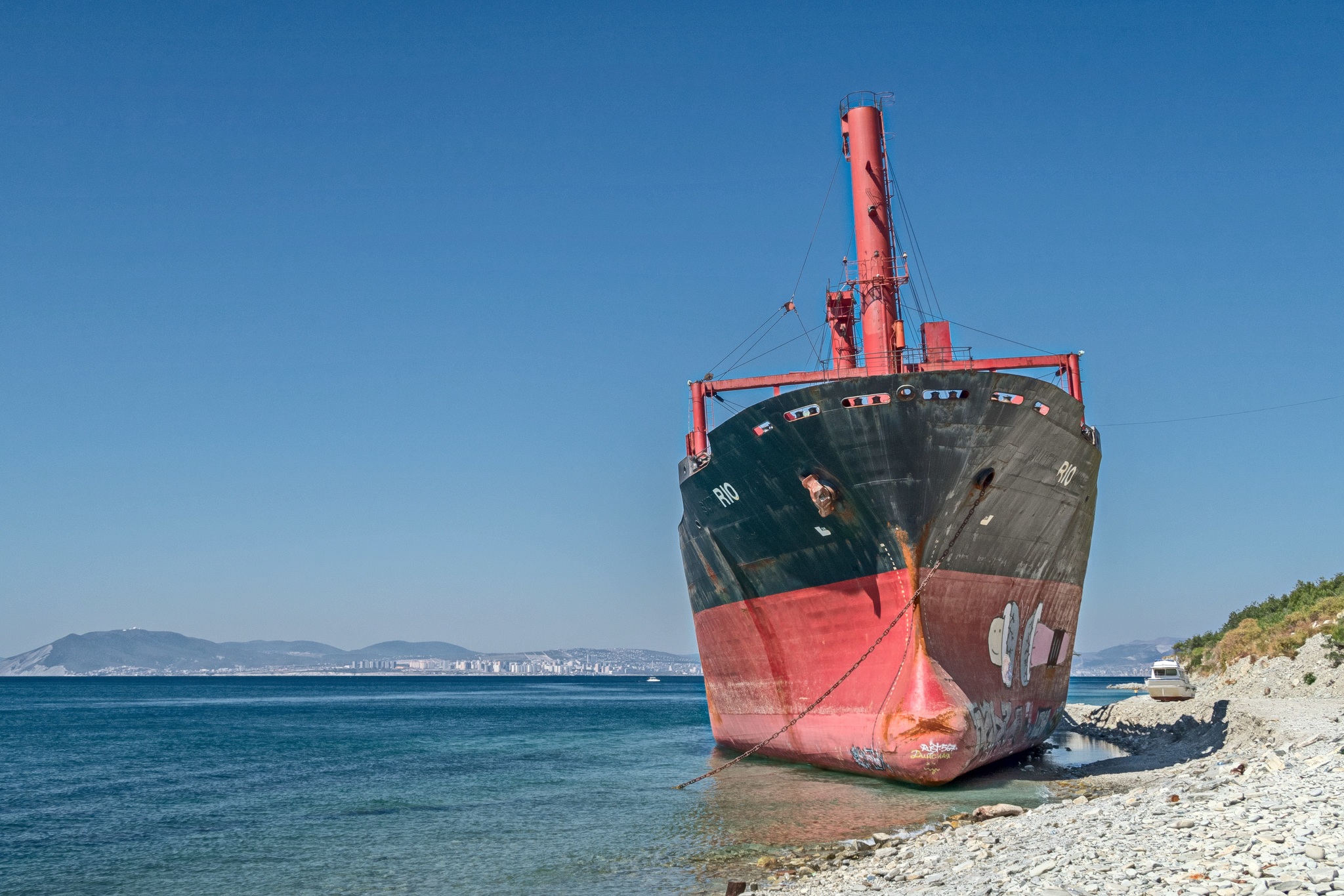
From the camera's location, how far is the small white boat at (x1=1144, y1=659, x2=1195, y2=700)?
88.3 feet

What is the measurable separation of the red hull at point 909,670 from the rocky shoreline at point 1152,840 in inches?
60.6

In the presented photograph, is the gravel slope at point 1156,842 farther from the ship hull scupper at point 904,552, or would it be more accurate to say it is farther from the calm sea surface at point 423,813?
the ship hull scupper at point 904,552

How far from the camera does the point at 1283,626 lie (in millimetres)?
Answer: 29328

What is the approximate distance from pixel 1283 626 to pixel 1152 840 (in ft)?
88.9

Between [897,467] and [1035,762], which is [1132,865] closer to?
[897,467]

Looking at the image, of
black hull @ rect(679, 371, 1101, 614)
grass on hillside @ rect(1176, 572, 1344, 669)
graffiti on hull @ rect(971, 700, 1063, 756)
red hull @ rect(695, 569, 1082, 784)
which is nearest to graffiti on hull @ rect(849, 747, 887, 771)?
red hull @ rect(695, 569, 1082, 784)

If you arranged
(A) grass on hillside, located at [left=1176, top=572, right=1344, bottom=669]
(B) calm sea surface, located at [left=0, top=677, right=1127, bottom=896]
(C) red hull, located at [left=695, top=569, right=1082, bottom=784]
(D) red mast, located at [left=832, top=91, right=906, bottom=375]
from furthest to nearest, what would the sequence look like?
(A) grass on hillside, located at [left=1176, top=572, right=1344, bottom=669]
(D) red mast, located at [left=832, top=91, right=906, bottom=375]
(C) red hull, located at [left=695, top=569, right=1082, bottom=784]
(B) calm sea surface, located at [left=0, top=677, right=1127, bottom=896]

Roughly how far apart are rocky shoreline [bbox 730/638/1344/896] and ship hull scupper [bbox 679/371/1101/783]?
204 centimetres

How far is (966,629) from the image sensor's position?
14586mm

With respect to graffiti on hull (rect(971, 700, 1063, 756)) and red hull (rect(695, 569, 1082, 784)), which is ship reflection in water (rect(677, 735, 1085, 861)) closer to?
red hull (rect(695, 569, 1082, 784))

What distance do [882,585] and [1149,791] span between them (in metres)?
4.93

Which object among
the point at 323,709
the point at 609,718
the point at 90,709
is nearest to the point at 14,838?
the point at 609,718

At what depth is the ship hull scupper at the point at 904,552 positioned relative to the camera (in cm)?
1383

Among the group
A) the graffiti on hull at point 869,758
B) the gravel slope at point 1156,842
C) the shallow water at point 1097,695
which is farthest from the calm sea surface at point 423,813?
the shallow water at point 1097,695
